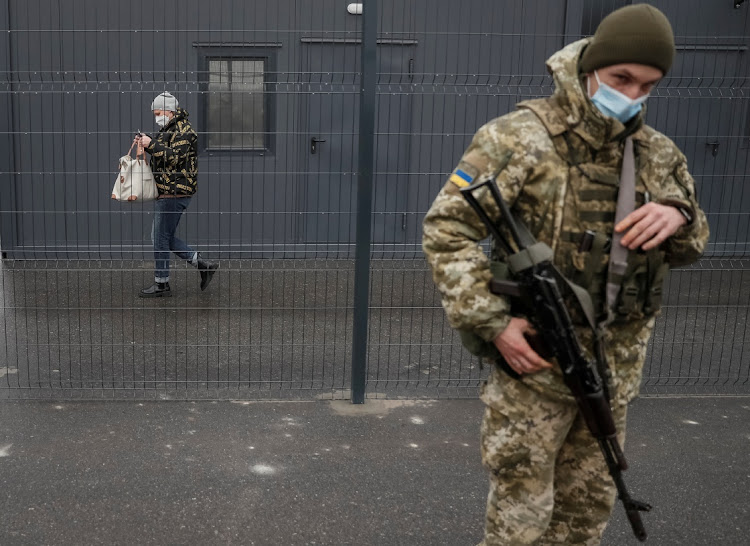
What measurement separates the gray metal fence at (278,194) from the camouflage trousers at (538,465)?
90.6 inches

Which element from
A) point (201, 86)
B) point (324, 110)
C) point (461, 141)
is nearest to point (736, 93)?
point (461, 141)

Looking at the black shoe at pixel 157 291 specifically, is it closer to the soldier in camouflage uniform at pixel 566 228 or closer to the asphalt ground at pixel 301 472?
the asphalt ground at pixel 301 472

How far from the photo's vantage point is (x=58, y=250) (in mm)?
6379

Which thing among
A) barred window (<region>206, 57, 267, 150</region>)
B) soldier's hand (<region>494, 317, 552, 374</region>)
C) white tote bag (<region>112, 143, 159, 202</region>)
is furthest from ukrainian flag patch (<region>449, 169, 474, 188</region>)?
white tote bag (<region>112, 143, 159, 202</region>)

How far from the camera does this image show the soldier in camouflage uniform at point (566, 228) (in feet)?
8.46

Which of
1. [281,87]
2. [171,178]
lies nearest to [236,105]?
[281,87]

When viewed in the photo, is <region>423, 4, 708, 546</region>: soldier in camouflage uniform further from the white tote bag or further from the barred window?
the white tote bag

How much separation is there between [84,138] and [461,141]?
3252mm

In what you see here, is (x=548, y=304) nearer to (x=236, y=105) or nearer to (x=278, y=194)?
(x=236, y=105)

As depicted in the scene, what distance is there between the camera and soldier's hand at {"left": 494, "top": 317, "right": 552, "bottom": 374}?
258 cm

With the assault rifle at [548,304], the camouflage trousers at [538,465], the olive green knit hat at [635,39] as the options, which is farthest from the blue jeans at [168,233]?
the olive green knit hat at [635,39]

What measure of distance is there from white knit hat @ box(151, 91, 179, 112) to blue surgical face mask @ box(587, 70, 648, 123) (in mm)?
5250

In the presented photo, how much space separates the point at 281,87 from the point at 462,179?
5.08 metres

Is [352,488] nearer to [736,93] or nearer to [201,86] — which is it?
[201,86]
